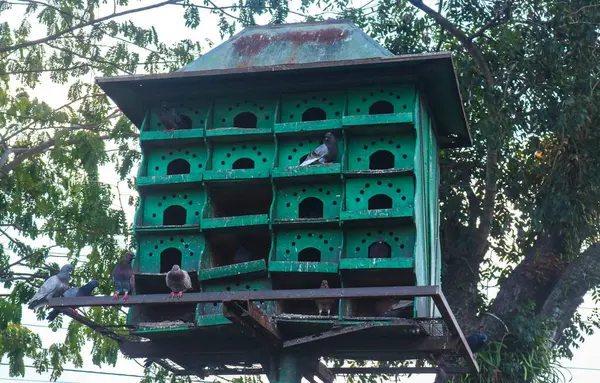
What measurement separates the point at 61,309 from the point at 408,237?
240 centimetres

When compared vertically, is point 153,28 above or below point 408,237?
above

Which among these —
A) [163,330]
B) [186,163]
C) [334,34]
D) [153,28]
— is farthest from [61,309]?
[153,28]

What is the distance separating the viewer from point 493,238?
36.4 ft

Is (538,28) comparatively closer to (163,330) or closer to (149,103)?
(149,103)

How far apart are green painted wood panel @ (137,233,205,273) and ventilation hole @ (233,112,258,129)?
3.37 feet

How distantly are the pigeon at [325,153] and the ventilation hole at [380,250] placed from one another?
69cm

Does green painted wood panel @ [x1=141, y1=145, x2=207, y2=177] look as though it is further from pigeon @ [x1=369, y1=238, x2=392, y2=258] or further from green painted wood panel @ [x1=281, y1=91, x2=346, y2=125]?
pigeon @ [x1=369, y1=238, x2=392, y2=258]

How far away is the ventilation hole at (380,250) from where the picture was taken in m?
6.91

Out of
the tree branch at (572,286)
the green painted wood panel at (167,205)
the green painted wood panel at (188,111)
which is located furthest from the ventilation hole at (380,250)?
the tree branch at (572,286)

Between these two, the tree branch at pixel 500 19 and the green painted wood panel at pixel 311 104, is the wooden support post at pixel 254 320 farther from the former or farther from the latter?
the tree branch at pixel 500 19

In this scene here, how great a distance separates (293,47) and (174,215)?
1.59m

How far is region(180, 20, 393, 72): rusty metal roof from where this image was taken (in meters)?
7.70

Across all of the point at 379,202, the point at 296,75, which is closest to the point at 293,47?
the point at 296,75

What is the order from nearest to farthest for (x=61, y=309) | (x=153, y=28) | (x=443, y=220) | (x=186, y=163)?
1. (x=61, y=309)
2. (x=186, y=163)
3. (x=443, y=220)
4. (x=153, y=28)
